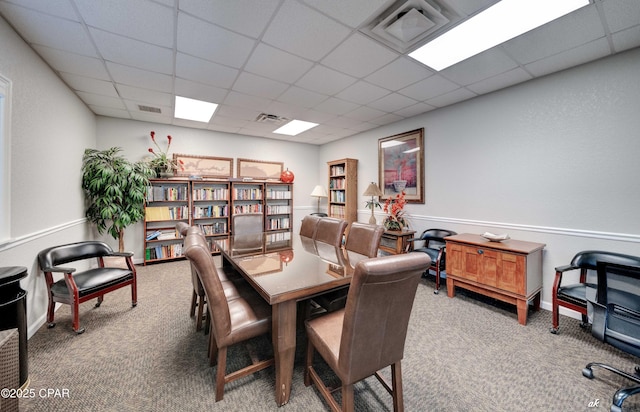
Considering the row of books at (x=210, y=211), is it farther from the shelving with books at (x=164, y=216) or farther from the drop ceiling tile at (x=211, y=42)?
the drop ceiling tile at (x=211, y=42)

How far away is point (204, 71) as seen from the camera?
8.73 ft

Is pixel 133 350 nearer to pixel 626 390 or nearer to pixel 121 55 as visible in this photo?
pixel 121 55

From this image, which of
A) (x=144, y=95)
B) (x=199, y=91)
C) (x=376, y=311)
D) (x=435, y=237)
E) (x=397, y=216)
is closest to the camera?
(x=376, y=311)

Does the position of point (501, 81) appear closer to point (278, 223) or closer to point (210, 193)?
point (278, 223)

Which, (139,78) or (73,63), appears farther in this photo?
(139,78)

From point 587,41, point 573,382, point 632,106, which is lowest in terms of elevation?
point 573,382

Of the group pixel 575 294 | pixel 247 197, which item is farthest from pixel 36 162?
pixel 575 294

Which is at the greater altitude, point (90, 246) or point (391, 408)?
point (90, 246)

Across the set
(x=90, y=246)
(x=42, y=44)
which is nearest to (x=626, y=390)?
(x=90, y=246)

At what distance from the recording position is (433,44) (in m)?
2.22

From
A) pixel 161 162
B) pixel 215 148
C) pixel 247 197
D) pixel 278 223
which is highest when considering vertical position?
pixel 215 148

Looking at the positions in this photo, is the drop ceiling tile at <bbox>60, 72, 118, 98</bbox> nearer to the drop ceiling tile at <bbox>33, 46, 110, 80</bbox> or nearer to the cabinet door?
the drop ceiling tile at <bbox>33, 46, 110, 80</bbox>

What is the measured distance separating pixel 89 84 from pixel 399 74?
375cm

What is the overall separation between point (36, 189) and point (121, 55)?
1549 millimetres
